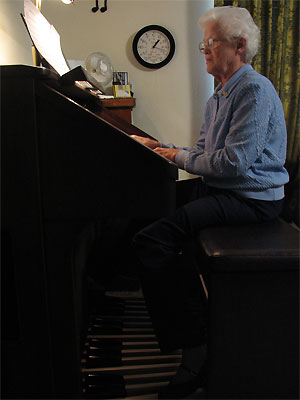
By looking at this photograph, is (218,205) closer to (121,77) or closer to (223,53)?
(223,53)

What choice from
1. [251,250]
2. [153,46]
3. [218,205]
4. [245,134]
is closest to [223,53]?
[245,134]

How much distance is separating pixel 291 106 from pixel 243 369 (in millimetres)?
2253

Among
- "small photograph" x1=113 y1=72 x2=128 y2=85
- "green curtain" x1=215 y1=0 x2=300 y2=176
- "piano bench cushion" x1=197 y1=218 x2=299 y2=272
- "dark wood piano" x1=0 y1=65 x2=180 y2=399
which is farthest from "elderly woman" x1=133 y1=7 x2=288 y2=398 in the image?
"small photograph" x1=113 y1=72 x2=128 y2=85

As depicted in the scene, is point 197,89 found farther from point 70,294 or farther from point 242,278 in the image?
point 70,294

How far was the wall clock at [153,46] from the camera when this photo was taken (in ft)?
8.64

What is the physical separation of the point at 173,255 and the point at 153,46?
226 centimetres

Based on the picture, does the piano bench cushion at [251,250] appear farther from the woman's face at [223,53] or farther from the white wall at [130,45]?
the white wall at [130,45]

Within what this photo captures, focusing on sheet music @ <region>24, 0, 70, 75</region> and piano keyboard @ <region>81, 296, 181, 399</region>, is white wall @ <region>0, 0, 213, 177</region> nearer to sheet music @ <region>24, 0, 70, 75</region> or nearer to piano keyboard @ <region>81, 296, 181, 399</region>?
sheet music @ <region>24, 0, 70, 75</region>

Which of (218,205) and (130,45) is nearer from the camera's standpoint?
(218,205)

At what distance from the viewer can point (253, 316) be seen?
0.84m

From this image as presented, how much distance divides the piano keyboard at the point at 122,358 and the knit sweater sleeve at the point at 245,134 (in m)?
0.71

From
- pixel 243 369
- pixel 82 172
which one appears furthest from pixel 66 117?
pixel 243 369

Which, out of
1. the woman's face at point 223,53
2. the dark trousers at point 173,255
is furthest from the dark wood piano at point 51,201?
the woman's face at point 223,53

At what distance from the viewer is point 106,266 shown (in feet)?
5.01
